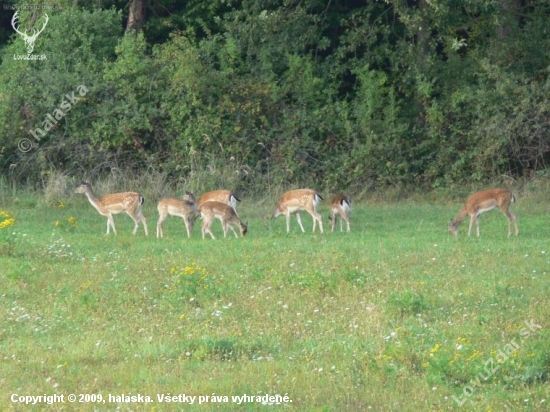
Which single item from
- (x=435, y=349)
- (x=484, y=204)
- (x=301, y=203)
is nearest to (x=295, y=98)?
(x=301, y=203)

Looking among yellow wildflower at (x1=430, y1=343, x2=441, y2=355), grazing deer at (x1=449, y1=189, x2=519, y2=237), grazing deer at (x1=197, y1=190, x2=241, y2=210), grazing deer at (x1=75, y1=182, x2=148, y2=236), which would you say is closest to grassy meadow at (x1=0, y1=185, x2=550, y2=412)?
yellow wildflower at (x1=430, y1=343, x2=441, y2=355)

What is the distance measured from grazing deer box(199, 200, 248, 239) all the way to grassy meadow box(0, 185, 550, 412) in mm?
656

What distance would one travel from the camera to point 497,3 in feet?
83.7

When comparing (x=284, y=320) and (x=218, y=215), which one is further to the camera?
(x=218, y=215)

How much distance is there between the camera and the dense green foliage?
26.8m

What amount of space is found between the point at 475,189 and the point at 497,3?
13.7 feet

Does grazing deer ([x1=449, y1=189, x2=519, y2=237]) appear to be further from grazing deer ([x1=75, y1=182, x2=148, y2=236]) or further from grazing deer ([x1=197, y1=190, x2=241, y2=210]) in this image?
grazing deer ([x1=75, y1=182, x2=148, y2=236])

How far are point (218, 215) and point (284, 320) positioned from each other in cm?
745

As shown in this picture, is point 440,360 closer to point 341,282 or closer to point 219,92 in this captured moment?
point 341,282

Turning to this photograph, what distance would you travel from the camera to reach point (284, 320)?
12547 mm

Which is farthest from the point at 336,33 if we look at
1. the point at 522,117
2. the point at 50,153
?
the point at 50,153

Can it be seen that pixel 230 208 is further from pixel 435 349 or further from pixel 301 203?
pixel 435 349

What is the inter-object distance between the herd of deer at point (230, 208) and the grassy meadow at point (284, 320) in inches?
28.7

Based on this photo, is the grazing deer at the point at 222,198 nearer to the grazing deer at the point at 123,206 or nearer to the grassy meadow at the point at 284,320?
the grazing deer at the point at 123,206
